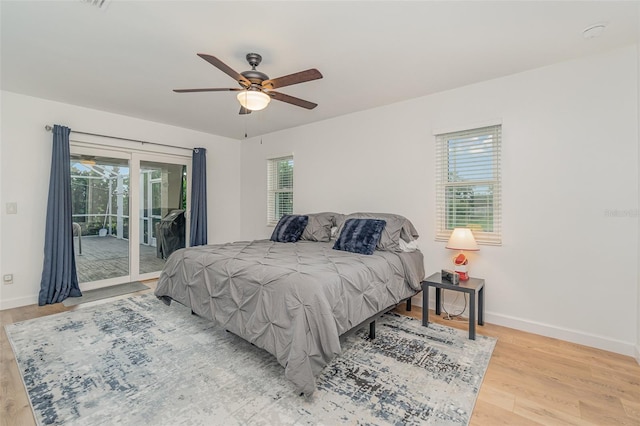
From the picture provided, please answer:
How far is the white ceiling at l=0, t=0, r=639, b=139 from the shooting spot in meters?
1.95

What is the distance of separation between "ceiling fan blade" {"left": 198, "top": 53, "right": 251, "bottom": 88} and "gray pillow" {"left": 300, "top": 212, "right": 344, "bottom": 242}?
2.08 meters

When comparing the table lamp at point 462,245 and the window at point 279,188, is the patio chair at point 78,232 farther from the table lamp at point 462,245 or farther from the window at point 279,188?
the table lamp at point 462,245

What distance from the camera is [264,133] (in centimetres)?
530

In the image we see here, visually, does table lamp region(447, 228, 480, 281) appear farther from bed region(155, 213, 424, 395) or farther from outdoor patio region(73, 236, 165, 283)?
outdoor patio region(73, 236, 165, 283)

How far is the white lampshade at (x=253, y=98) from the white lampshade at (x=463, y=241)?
7.46ft

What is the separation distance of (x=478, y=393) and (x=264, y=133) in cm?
482

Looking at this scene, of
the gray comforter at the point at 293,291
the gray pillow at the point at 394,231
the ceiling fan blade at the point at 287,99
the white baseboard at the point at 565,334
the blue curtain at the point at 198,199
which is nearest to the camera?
the gray comforter at the point at 293,291

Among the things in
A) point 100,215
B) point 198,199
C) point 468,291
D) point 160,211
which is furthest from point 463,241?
point 100,215

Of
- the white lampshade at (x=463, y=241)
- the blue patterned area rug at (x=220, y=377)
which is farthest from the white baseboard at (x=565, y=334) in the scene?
the white lampshade at (x=463, y=241)

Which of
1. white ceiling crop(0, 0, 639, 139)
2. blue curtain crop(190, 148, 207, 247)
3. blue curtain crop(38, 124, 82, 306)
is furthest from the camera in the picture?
blue curtain crop(190, 148, 207, 247)

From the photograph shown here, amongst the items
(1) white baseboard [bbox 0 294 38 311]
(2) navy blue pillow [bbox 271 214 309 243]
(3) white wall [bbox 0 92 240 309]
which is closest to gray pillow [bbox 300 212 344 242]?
(2) navy blue pillow [bbox 271 214 309 243]

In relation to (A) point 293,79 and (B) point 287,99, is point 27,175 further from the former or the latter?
(A) point 293,79

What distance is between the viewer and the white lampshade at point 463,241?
2855 millimetres

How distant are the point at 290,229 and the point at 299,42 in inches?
91.5
